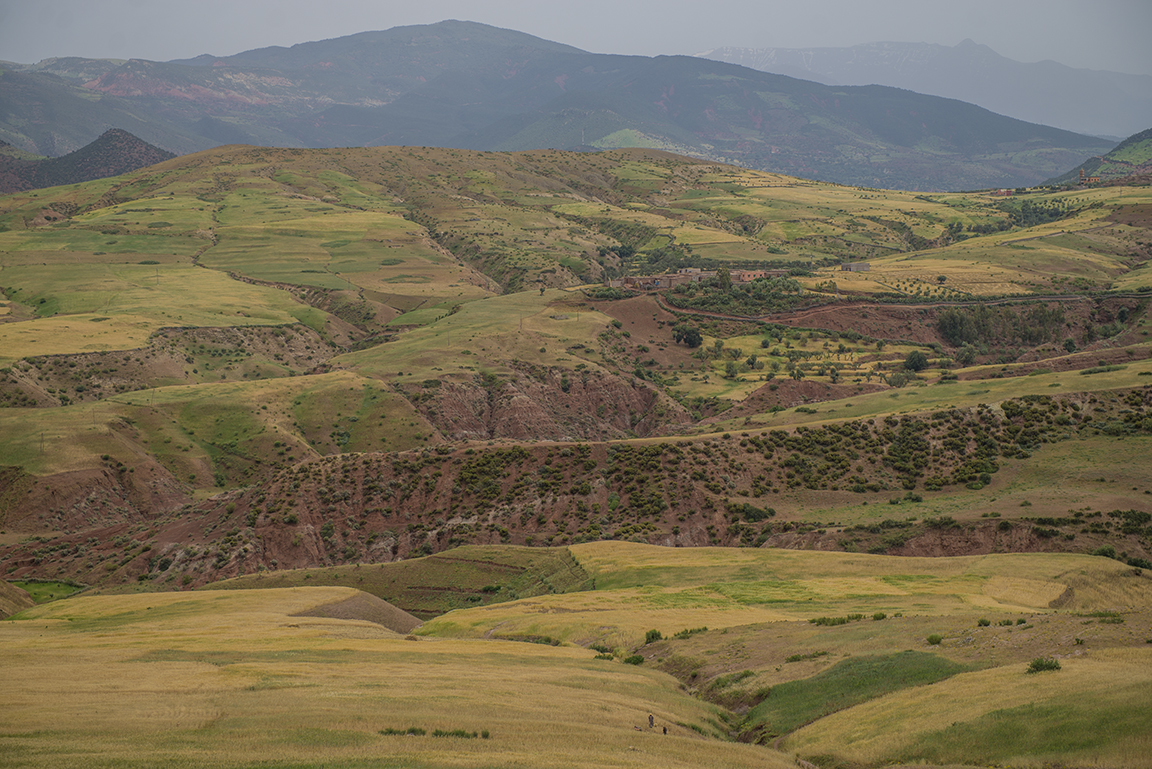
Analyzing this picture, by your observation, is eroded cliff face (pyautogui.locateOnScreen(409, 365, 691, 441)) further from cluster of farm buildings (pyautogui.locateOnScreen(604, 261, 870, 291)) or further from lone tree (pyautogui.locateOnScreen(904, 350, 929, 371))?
cluster of farm buildings (pyautogui.locateOnScreen(604, 261, 870, 291))

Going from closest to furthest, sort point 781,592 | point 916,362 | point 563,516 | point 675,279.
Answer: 1. point 781,592
2. point 563,516
3. point 916,362
4. point 675,279

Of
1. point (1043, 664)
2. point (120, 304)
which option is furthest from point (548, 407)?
point (1043, 664)

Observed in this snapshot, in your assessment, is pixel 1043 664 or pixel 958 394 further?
pixel 958 394

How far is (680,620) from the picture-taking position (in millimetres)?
40062

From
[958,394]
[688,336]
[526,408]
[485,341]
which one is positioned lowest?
[526,408]

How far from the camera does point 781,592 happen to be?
45250mm

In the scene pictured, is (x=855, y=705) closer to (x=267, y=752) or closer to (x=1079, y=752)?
(x=1079, y=752)

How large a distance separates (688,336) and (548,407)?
3538cm

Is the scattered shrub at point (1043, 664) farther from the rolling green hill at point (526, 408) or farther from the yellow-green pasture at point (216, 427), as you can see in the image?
the yellow-green pasture at point (216, 427)

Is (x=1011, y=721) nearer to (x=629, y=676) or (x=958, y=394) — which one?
(x=629, y=676)

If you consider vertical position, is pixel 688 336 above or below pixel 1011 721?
below

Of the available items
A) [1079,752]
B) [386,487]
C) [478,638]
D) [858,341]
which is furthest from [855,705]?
[858,341]

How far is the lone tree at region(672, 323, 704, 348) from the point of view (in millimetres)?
137250

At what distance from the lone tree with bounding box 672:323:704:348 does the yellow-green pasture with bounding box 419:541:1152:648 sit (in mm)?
83910
